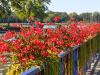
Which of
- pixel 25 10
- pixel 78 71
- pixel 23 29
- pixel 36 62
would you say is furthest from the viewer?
pixel 25 10

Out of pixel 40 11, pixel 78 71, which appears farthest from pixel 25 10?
pixel 78 71

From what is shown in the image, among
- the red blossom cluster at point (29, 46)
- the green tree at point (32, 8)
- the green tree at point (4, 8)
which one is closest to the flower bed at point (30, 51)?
the red blossom cluster at point (29, 46)

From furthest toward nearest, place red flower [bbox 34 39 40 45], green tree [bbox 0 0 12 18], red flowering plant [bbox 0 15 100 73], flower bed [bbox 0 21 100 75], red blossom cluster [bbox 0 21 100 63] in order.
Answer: green tree [bbox 0 0 12 18] < red flower [bbox 34 39 40 45] < red blossom cluster [bbox 0 21 100 63] < red flowering plant [bbox 0 15 100 73] < flower bed [bbox 0 21 100 75]

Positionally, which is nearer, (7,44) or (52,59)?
(52,59)

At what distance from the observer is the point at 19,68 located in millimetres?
6465

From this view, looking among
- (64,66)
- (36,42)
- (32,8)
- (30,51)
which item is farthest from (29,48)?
(32,8)

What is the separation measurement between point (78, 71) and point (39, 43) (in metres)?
3.28

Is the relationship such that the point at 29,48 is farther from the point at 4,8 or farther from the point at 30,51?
the point at 4,8

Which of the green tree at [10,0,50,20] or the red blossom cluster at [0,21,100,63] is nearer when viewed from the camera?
the red blossom cluster at [0,21,100,63]

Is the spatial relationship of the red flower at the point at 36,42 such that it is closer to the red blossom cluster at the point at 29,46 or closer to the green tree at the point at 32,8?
the red blossom cluster at the point at 29,46

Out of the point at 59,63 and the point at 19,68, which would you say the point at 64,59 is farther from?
the point at 19,68

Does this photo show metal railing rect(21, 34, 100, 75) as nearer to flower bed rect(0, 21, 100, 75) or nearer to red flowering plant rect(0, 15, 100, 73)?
flower bed rect(0, 21, 100, 75)

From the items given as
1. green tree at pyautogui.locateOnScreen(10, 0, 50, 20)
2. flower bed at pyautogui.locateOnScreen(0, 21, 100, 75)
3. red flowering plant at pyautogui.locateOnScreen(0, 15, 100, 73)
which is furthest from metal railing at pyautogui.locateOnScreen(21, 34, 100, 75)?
green tree at pyautogui.locateOnScreen(10, 0, 50, 20)

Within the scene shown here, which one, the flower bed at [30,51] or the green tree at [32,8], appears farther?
the green tree at [32,8]
